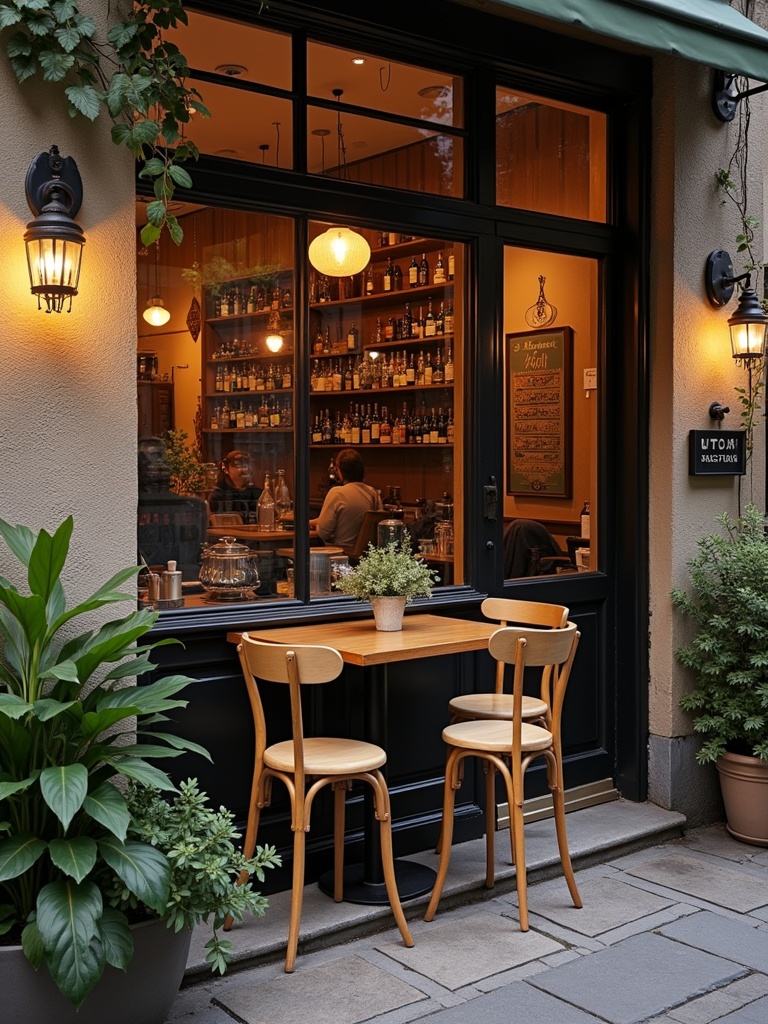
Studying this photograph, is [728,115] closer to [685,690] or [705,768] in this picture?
[685,690]

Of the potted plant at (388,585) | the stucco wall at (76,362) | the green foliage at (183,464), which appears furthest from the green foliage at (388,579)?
the stucco wall at (76,362)

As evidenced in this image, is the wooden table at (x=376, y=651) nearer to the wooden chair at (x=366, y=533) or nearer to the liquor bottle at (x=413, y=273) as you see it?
the wooden chair at (x=366, y=533)

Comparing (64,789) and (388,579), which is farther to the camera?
(388,579)

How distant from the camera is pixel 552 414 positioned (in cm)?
531

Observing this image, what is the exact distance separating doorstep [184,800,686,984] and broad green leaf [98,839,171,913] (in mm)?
669

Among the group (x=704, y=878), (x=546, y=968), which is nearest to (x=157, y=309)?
(x=546, y=968)

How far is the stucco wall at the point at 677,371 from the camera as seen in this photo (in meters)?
5.07

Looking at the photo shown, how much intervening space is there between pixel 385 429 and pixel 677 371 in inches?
53.0

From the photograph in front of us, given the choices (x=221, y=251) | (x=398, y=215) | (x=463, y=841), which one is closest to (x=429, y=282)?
(x=398, y=215)

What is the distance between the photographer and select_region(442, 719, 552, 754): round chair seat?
150 inches

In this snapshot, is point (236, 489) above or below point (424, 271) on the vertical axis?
below

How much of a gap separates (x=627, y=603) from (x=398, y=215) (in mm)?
2056

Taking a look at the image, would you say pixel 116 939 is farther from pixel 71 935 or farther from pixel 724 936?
pixel 724 936

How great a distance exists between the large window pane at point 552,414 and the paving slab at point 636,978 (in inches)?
69.3
